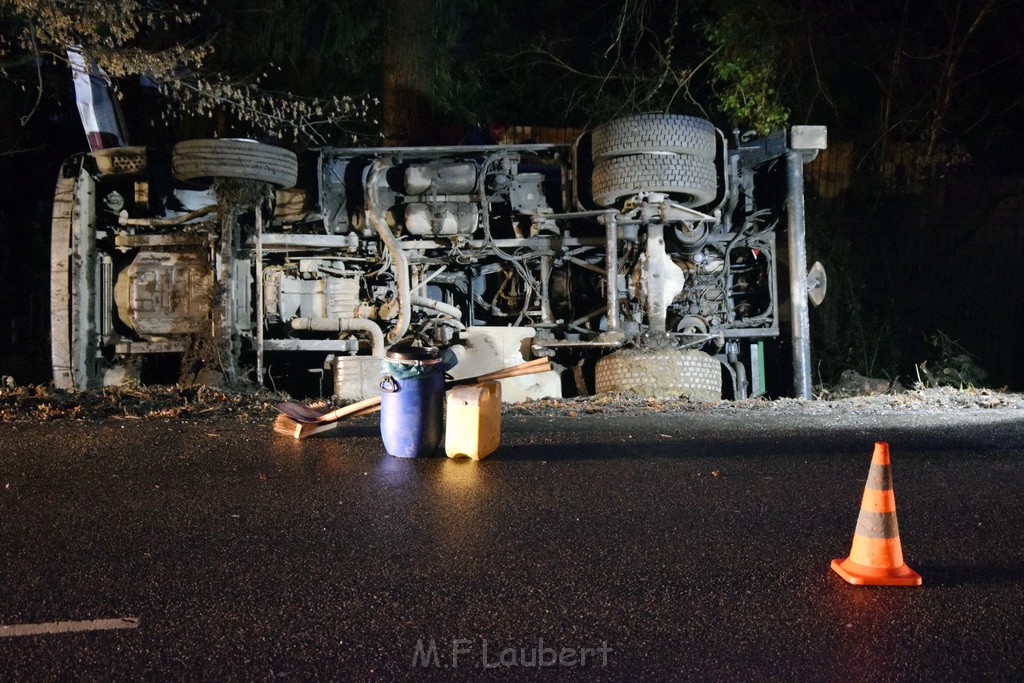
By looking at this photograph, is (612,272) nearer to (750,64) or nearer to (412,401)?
(412,401)

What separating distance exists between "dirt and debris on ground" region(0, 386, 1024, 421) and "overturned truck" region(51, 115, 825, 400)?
0.42 m

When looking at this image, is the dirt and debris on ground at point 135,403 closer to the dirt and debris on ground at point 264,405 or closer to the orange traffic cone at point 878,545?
the dirt and debris on ground at point 264,405

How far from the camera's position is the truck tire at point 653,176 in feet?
21.6

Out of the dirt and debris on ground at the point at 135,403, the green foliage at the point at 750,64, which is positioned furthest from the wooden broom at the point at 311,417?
the green foliage at the point at 750,64

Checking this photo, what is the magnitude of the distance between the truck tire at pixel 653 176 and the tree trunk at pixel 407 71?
144 inches

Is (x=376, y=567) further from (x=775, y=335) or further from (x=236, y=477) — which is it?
(x=775, y=335)

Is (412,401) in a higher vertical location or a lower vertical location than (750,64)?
lower

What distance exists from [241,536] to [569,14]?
12188 millimetres

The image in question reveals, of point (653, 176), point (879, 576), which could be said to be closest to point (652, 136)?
point (653, 176)

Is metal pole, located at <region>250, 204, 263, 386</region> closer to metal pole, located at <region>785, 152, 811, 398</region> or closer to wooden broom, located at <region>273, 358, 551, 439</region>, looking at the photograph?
wooden broom, located at <region>273, 358, 551, 439</region>

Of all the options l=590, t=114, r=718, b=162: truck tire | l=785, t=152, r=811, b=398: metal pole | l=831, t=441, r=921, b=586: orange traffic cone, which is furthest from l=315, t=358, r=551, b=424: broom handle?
l=785, t=152, r=811, b=398: metal pole

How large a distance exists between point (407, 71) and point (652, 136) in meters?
4.34

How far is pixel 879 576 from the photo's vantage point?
231cm

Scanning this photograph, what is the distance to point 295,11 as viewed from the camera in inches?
425
